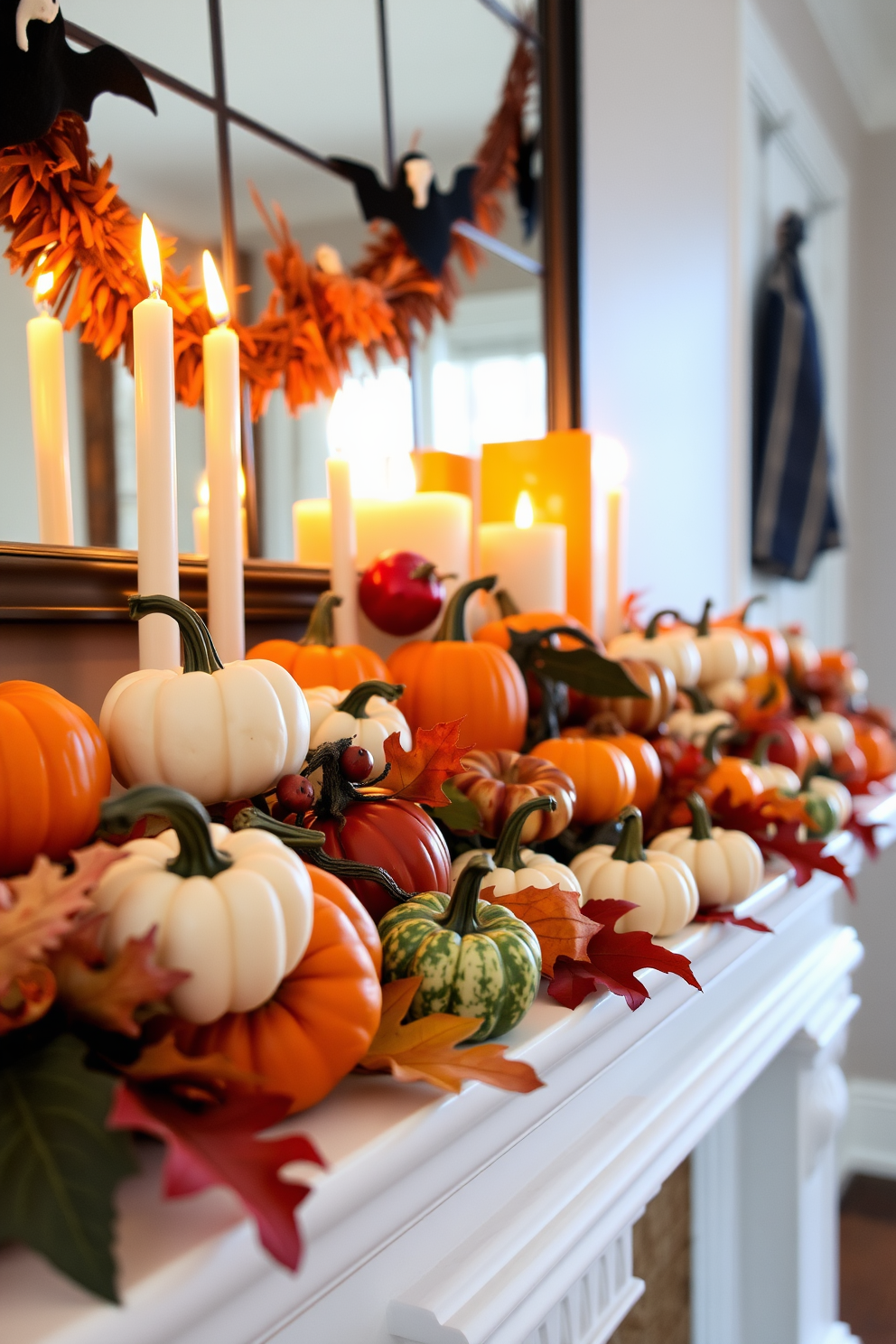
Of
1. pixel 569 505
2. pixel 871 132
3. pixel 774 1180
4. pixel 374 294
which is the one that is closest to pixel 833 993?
pixel 774 1180

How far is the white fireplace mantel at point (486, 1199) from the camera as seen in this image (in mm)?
282

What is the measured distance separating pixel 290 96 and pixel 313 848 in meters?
0.63

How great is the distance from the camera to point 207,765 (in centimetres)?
44

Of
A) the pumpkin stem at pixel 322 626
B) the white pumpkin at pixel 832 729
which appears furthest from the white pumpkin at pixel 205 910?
the white pumpkin at pixel 832 729

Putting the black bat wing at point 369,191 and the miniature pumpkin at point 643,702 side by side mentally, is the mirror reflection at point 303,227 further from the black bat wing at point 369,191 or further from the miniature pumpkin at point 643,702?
the miniature pumpkin at point 643,702

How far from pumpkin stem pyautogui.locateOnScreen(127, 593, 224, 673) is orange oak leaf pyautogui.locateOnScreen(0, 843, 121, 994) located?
152mm

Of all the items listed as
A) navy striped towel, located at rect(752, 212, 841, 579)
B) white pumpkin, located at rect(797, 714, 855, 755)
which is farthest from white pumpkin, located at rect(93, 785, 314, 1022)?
navy striped towel, located at rect(752, 212, 841, 579)

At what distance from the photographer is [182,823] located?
13.3 inches

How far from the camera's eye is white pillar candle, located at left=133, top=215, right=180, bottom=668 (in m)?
0.53

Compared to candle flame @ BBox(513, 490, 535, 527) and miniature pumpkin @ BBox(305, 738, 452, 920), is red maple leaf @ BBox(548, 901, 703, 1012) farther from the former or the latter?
candle flame @ BBox(513, 490, 535, 527)

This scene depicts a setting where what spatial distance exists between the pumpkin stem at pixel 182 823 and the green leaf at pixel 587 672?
400 mm

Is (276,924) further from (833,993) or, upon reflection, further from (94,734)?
(833,993)

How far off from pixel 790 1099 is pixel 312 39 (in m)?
1.14

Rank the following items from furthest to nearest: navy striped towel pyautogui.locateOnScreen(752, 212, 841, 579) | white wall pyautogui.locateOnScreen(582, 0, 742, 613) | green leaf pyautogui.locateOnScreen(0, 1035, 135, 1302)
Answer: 1. navy striped towel pyautogui.locateOnScreen(752, 212, 841, 579)
2. white wall pyautogui.locateOnScreen(582, 0, 742, 613)
3. green leaf pyautogui.locateOnScreen(0, 1035, 135, 1302)
